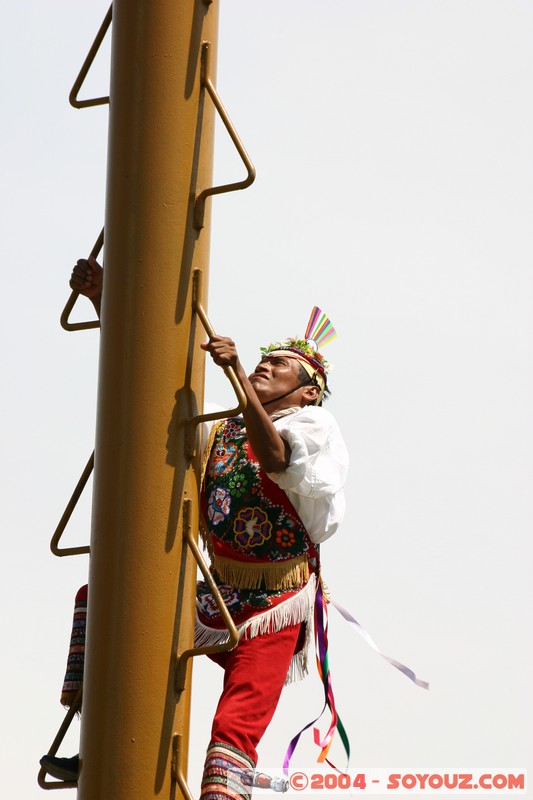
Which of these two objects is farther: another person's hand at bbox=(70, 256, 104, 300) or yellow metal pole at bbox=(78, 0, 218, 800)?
another person's hand at bbox=(70, 256, 104, 300)

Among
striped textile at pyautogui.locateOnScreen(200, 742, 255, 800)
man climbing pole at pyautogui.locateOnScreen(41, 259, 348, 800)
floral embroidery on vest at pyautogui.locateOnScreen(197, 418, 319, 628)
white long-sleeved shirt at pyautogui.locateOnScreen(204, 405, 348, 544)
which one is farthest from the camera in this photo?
floral embroidery on vest at pyautogui.locateOnScreen(197, 418, 319, 628)

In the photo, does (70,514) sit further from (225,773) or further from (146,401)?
(225,773)

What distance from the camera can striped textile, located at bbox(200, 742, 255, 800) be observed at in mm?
4570

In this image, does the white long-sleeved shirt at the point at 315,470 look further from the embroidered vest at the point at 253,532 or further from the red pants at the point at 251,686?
the red pants at the point at 251,686

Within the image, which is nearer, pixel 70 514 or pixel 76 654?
pixel 70 514

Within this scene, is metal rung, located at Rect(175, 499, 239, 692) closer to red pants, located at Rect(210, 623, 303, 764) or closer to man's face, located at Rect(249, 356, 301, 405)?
red pants, located at Rect(210, 623, 303, 764)

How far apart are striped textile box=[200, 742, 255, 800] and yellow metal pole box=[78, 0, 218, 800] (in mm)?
291

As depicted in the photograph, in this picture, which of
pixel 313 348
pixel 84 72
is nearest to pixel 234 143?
pixel 84 72

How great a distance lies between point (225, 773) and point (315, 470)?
1.08 meters

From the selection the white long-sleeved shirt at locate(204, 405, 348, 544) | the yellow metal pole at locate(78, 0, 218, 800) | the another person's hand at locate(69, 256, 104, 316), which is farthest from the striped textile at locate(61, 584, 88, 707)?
the another person's hand at locate(69, 256, 104, 316)

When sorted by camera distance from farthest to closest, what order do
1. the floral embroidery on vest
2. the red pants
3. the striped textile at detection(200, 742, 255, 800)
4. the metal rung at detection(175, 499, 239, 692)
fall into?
1. the floral embroidery on vest
2. the red pants
3. the striped textile at detection(200, 742, 255, 800)
4. the metal rung at detection(175, 499, 239, 692)

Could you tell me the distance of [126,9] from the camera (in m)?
4.63

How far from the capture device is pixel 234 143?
4445 mm

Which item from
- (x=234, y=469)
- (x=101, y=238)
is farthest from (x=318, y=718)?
(x=101, y=238)
